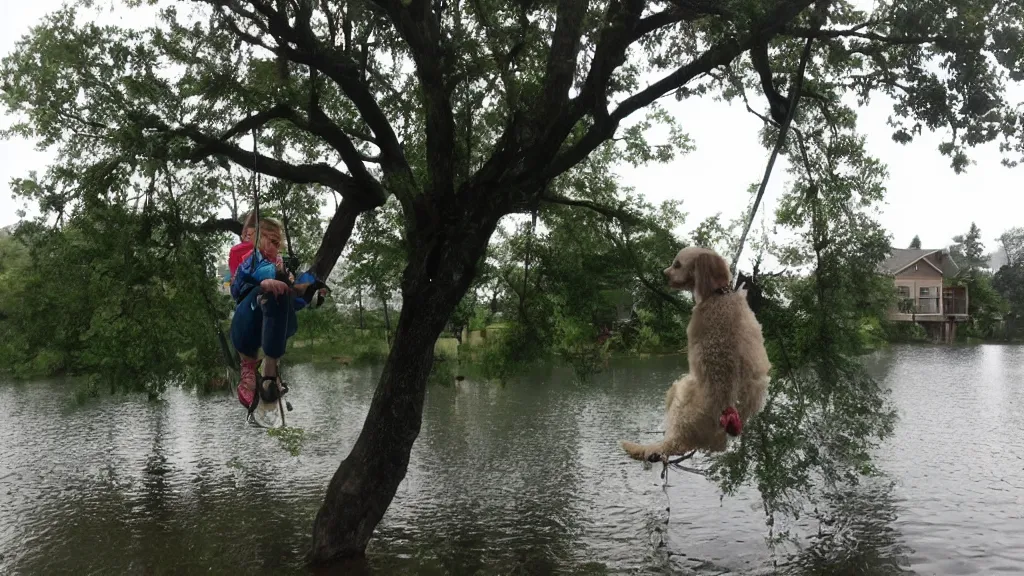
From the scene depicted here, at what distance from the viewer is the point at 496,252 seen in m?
12.0

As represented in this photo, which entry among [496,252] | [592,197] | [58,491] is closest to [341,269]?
[496,252]

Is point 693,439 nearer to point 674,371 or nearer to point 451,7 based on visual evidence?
point 451,7

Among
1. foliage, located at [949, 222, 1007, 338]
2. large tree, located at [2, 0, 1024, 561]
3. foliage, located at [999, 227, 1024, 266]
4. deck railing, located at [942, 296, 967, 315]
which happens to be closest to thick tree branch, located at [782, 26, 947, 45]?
large tree, located at [2, 0, 1024, 561]

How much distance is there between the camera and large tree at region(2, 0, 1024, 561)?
24.0 feet

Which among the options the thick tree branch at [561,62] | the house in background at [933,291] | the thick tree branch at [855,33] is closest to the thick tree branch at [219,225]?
the thick tree branch at [561,62]

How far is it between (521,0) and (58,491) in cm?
1083

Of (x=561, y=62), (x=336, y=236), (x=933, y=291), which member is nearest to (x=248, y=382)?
(x=336, y=236)

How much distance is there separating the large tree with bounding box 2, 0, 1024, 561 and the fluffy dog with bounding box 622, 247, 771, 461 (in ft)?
13.1

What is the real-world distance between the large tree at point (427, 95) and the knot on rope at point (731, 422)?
14.6 ft

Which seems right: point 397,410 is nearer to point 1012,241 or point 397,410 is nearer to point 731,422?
point 731,422

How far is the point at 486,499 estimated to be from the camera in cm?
1143

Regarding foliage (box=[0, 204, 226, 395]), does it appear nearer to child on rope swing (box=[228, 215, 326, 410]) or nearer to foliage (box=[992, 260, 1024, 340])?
child on rope swing (box=[228, 215, 326, 410])

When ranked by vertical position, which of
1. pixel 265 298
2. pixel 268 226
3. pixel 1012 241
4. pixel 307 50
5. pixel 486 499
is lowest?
pixel 486 499

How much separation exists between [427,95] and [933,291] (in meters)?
43.9
